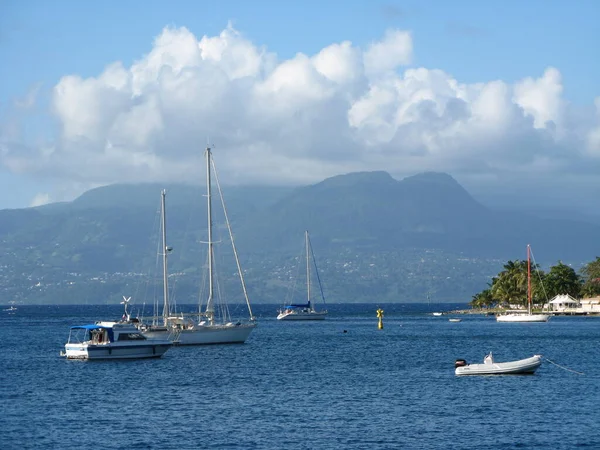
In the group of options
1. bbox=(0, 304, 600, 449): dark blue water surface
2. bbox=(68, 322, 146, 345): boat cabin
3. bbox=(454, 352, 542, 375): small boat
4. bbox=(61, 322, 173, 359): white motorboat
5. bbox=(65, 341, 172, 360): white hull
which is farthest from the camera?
bbox=(68, 322, 146, 345): boat cabin

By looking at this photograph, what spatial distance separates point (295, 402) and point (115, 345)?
32168mm

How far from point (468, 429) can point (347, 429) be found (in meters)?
6.24

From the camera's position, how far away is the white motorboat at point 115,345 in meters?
92.1

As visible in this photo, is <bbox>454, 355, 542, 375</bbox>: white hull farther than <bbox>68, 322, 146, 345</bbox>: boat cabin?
No

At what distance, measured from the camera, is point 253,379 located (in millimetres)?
78188

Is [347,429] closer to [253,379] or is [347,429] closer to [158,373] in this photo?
[253,379]

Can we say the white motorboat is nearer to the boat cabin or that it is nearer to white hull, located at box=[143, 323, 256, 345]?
the boat cabin

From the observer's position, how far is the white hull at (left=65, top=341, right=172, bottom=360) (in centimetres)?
9188

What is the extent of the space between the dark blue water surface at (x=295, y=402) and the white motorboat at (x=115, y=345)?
1171 mm

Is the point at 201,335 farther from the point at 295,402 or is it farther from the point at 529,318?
the point at 529,318

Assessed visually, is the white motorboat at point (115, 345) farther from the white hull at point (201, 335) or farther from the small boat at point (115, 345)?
the white hull at point (201, 335)

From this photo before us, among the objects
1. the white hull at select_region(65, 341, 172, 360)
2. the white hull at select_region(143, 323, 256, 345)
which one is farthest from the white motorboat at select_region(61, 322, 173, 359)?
the white hull at select_region(143, 323, 256, 345)

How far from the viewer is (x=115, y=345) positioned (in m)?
92.1

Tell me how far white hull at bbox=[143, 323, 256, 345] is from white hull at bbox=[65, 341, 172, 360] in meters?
11.1
